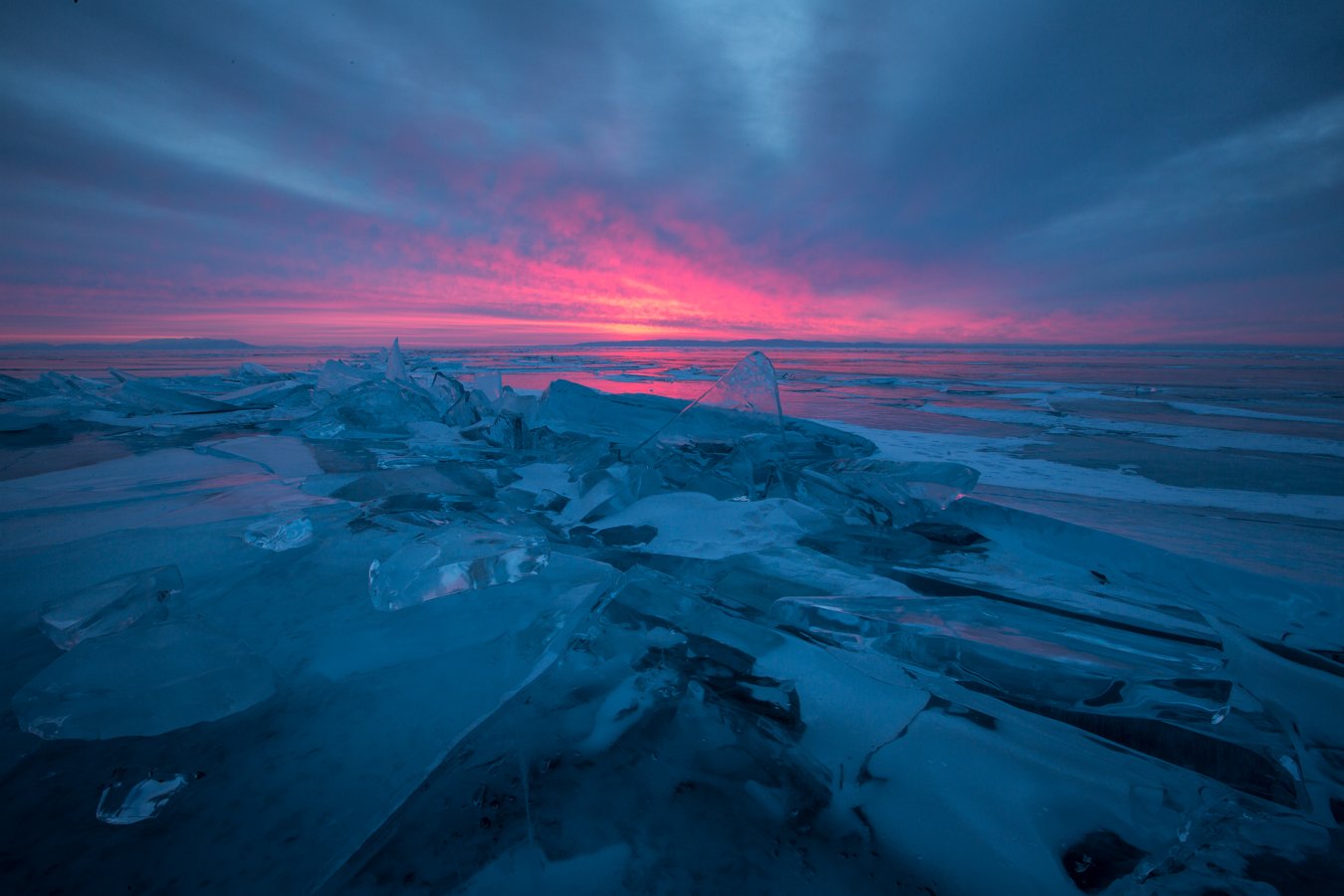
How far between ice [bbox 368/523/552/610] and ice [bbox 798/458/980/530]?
4.52 ft

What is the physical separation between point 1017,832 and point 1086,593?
1063 millimetres

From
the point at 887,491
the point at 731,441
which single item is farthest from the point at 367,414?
the point at 887,491

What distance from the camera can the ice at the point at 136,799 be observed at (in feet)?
2.49

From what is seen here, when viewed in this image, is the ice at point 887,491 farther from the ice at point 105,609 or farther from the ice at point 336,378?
the ice at point 336,378

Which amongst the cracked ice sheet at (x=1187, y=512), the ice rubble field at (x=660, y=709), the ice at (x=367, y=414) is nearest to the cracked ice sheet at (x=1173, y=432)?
the cracked ice sheet at (x=1187, y=512)

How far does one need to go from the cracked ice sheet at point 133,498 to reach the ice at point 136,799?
1552mm

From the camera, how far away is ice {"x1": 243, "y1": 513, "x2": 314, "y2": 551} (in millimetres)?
1788

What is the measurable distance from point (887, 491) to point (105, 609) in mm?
2571

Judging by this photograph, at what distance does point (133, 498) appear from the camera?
7.55 ft

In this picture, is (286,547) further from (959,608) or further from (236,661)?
(959,608)

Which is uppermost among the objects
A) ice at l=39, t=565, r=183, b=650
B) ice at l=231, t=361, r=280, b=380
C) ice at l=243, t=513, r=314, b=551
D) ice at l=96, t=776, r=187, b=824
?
ice at l=39, t=565, r=183, b=650

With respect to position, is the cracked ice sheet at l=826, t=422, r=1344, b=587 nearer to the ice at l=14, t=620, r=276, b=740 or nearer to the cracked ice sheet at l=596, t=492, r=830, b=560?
the cracked ice sheet at l=596, t=492, r=830, b=560

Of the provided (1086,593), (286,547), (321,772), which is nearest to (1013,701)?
(1086,593)


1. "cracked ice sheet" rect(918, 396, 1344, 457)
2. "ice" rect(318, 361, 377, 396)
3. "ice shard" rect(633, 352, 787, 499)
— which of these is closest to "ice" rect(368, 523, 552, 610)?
"ice shard" rect(633, 352, 787, 499)
